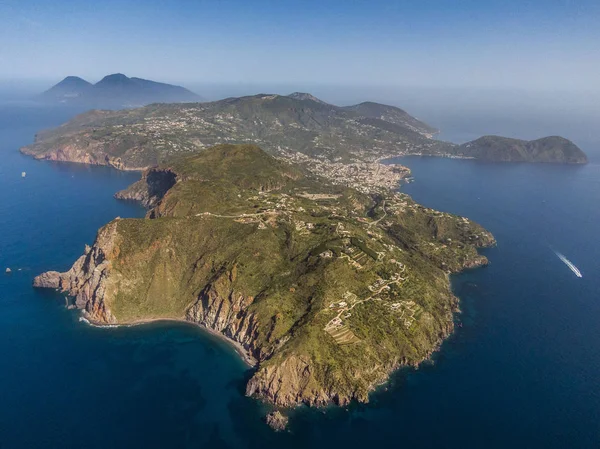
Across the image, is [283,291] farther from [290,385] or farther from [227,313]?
[290,385]

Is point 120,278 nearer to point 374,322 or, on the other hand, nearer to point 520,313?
point 374,322

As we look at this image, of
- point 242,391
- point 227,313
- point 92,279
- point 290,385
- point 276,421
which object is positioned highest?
point 92,279

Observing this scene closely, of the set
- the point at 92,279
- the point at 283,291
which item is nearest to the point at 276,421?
the point at 283,291

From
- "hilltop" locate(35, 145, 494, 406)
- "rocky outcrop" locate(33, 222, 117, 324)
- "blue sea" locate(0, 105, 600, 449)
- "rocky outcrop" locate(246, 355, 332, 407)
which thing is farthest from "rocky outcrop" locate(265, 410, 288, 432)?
"rocky outcrop" locate(33, 222, 117, 324)

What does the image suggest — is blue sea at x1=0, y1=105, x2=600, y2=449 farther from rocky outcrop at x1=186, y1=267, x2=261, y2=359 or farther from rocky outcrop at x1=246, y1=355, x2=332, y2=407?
rocky outcrop at x1=186, y1=267, x2=261, y2=359

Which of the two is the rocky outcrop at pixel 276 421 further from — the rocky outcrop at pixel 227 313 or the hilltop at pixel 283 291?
the rocky outcrop at pixel 227 313

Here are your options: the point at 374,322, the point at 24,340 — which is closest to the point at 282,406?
the point at 374,322
